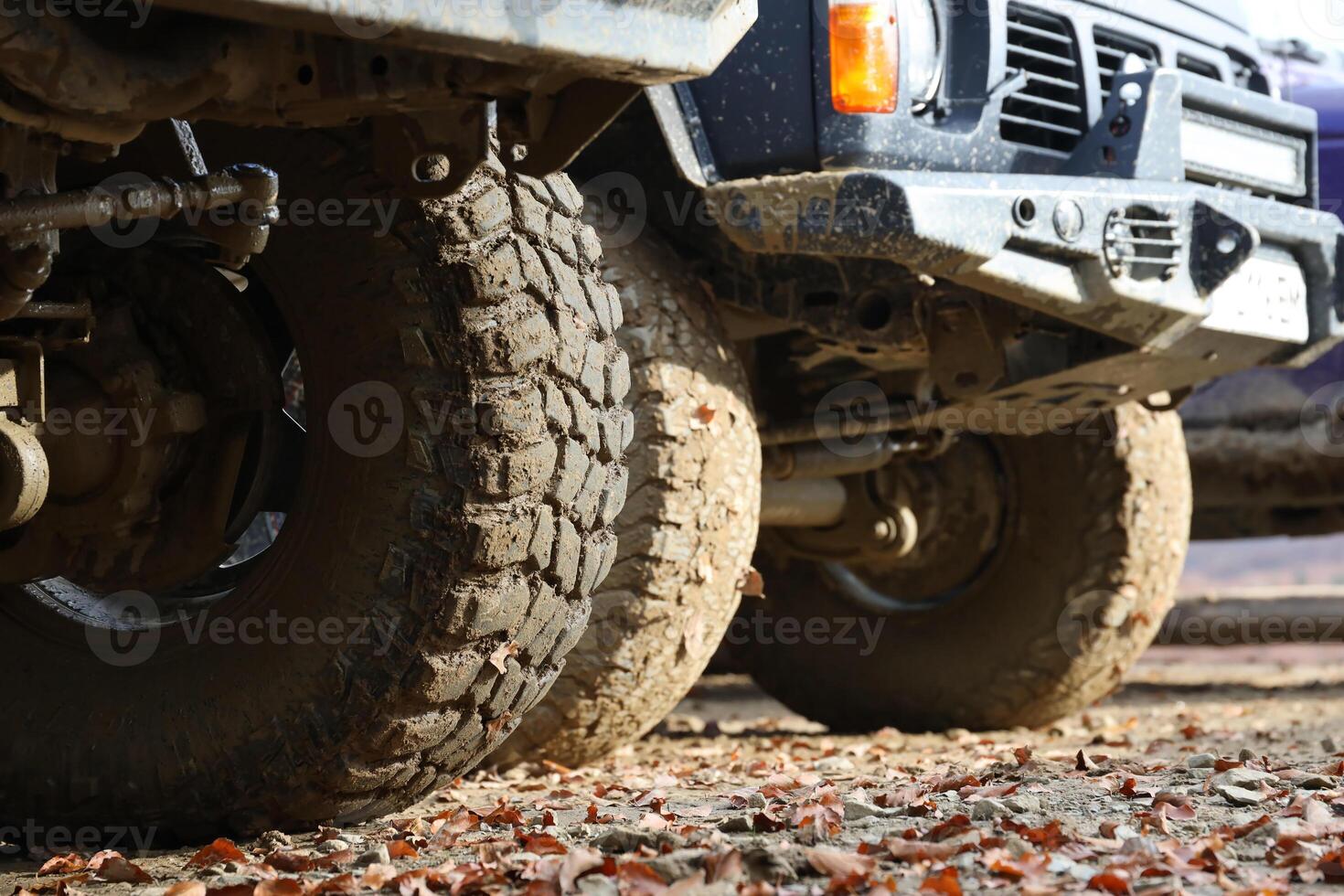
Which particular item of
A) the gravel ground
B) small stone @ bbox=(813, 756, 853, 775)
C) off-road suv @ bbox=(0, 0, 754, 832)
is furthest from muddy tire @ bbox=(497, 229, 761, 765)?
off-road suv @ bbox=(0, 0, 754, 832)

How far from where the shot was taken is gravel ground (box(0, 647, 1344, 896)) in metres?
2.01

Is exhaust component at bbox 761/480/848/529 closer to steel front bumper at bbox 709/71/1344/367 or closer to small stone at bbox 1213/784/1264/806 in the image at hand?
steel front bumper at bbox 709/71/1344/367

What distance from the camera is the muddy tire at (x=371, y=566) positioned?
2393mm

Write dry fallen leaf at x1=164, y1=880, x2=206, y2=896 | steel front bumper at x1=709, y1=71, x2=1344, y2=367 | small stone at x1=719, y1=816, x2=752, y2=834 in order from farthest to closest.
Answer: steel front bumper at x1=709, y1=71, x2=1344, y2=367
small stone at x1=719, y1=816, x2=752, y2=834
dry fallen leaf at x1=164, y1=880, x2=206, y2=896

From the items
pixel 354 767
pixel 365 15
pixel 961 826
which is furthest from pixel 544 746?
pixel 365 15

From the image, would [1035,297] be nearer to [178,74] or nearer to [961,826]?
[961,826]

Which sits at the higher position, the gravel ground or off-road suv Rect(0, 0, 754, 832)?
off-road suv Rect(0, 0, 754, 832)

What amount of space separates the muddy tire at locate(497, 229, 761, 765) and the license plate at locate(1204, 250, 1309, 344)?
118 cm

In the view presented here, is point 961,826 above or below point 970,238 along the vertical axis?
below

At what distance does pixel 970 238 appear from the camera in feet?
10.5

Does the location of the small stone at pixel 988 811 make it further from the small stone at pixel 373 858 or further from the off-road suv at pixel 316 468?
the small stone at pixel 373 858

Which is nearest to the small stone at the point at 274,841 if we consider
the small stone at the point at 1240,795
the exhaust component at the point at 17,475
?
the exhaust component at the point at 17,475

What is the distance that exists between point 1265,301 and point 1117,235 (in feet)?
2.12

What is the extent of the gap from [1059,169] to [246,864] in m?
2.38
